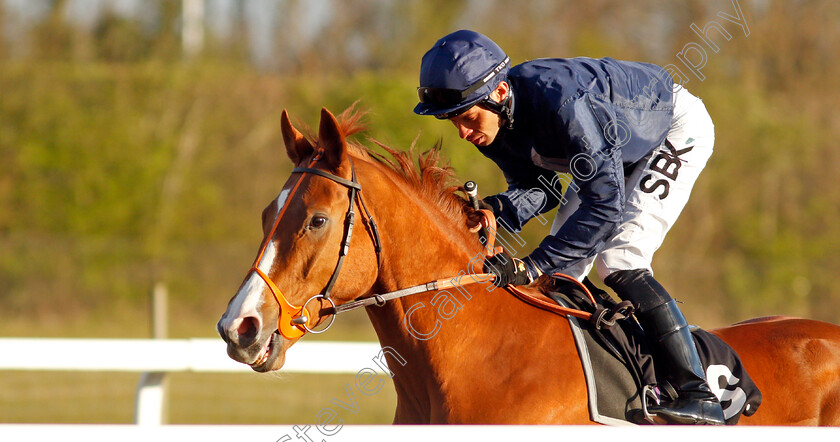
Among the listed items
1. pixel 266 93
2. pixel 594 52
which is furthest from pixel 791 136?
pixel 266 93

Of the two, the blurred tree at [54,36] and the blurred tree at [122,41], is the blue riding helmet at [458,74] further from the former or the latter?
the blurred tree at [54,36]

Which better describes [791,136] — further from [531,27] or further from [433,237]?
[433,237]

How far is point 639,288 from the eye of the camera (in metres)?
2.66

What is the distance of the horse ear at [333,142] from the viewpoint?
8.05ft

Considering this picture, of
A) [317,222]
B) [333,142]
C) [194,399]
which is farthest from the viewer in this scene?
[194,399]

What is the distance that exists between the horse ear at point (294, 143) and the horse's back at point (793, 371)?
5.37 ft

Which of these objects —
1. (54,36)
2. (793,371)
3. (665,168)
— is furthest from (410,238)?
(54,36)

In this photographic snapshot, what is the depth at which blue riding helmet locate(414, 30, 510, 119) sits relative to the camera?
2.58 m

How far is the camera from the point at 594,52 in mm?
15141

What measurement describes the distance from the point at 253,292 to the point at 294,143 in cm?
58

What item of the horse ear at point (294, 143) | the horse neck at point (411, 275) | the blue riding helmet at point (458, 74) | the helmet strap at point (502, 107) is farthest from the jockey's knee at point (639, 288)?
the horse ear at point (294, 143)

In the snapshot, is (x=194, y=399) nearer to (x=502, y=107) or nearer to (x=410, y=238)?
(x=410, y=238)

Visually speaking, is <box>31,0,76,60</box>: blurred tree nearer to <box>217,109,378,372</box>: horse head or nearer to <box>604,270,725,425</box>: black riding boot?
<box>217,109,378,372</box>: horse head

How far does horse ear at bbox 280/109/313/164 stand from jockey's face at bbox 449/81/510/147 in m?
0.49
